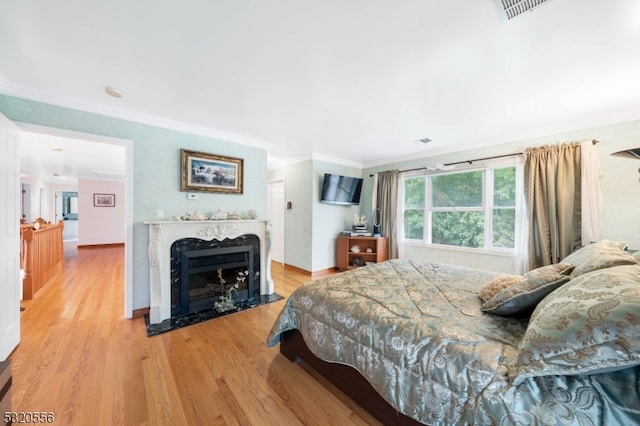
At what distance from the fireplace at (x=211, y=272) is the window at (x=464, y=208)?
10.2 feet

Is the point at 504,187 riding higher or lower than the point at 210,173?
lower

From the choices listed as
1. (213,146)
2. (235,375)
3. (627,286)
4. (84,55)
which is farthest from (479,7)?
(213,146)

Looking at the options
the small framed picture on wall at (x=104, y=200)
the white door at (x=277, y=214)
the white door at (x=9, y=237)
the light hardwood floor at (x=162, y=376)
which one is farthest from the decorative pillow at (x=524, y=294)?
the small framed picture on wall at (x=104, y=200)

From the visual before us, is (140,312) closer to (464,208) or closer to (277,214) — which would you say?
(277,214)

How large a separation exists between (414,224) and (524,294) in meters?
3.47

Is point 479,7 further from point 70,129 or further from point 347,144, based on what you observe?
point 70,129

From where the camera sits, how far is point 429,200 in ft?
14.9

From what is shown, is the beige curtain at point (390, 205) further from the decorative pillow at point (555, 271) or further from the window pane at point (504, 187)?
the decorative pillow at point (555, 271)

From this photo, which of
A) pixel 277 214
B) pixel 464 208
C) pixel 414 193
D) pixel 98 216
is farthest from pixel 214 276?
pixel 98 216

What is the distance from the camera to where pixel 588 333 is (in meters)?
0.85

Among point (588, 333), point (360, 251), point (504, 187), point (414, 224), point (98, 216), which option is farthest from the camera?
point (98, 216)

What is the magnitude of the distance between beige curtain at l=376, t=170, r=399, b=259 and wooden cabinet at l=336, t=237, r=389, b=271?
152 mm

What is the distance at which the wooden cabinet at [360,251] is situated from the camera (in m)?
4.83

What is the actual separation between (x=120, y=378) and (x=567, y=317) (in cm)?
275
